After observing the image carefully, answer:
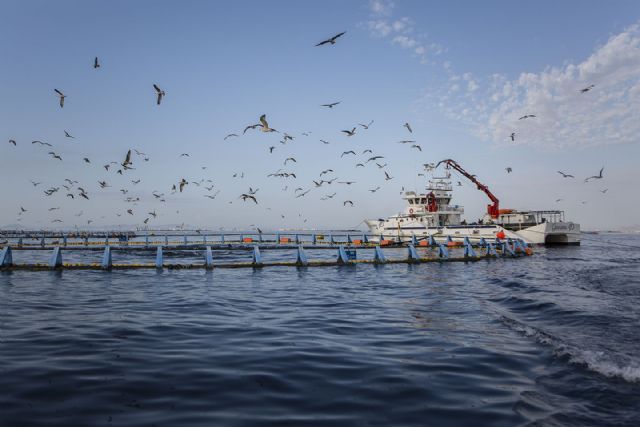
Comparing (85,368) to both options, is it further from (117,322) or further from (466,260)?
(466,260)

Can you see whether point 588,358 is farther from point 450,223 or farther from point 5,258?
point 450,223

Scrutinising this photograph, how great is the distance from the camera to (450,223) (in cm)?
6078

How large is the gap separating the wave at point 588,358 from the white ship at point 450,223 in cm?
4427

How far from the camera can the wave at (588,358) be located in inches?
266

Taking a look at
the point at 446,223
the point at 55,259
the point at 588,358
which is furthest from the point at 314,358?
the point at 446,223

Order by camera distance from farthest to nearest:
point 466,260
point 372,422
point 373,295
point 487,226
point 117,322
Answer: point 487,226 < point 466,260 < point 373,295 < point 117,322 < point 372,422

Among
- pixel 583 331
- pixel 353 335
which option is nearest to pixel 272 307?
pixel 353 335

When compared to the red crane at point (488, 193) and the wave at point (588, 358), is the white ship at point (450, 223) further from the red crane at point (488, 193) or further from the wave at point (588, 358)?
the wave at point (588, 358)

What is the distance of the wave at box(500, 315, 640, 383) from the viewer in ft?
22.1

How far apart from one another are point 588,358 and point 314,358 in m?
5.39

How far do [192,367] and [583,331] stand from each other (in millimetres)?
9815

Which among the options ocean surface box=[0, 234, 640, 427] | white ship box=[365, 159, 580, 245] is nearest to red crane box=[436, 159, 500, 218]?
white ship box=[365, 159, 580, 245]

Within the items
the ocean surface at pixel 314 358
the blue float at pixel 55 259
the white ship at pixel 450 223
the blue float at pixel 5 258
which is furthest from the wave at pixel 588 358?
the white ship at pixel 450 223

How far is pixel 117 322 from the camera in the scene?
10055 millimetres
